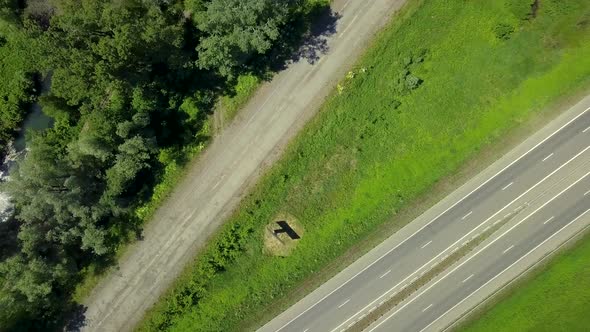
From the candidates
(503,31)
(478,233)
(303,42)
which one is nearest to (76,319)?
(303,42)

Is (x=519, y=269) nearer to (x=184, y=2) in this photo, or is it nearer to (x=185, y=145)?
(x=185, y=145)

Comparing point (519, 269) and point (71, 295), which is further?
point (71, 295)

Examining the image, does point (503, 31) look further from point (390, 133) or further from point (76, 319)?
point (76, 319)

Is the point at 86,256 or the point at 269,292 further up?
the point at 86,256

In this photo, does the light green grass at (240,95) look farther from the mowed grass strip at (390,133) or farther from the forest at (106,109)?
the mowed grass strip at (390,133)

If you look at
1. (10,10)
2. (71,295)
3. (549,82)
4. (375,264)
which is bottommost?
(375,264)

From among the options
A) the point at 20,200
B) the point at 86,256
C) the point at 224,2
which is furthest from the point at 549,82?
the point at 20,200

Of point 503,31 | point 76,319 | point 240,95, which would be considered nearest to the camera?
point 503,31
